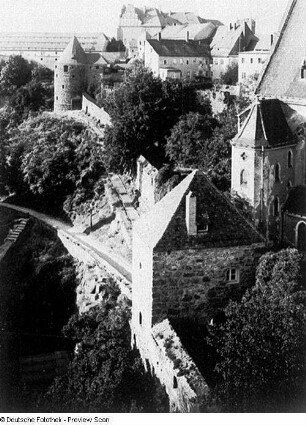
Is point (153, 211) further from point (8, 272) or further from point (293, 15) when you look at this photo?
point (8, 272)

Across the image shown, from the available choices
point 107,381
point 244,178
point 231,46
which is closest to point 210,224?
point 107,381

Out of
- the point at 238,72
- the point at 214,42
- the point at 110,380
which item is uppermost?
the point at 214,42

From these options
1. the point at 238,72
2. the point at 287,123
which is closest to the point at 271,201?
the point at 287,123

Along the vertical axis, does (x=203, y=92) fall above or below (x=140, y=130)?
above

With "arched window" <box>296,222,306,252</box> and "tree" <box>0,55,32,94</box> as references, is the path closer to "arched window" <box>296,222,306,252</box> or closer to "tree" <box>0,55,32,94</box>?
"arched window" <box>296,222,306,252</box>

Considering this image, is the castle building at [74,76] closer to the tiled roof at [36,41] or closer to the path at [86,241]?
the tiled roof at [36,41]

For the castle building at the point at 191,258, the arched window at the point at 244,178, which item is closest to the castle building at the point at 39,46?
the arched window at the point at 244,178
